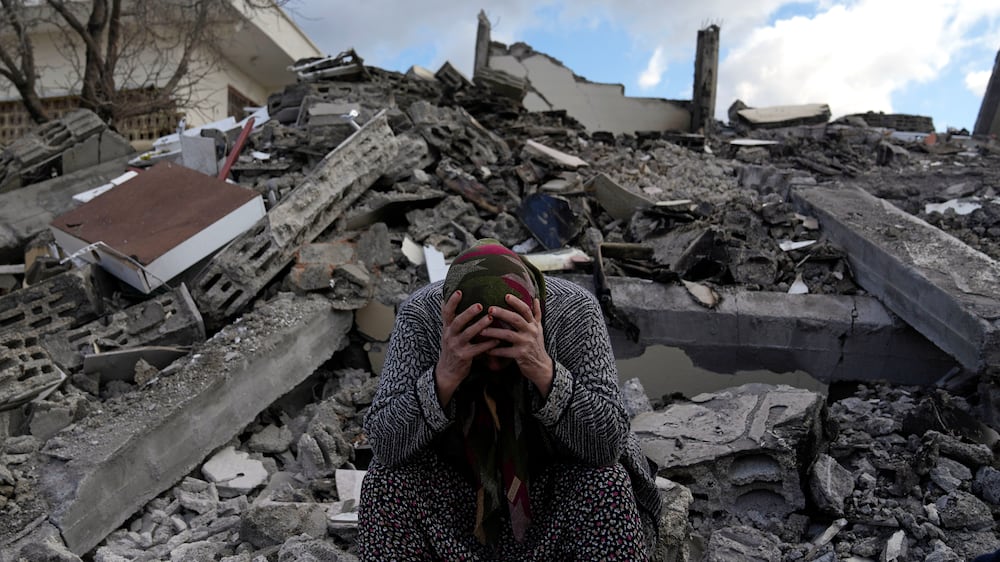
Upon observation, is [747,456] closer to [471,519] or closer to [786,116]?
[471,519]

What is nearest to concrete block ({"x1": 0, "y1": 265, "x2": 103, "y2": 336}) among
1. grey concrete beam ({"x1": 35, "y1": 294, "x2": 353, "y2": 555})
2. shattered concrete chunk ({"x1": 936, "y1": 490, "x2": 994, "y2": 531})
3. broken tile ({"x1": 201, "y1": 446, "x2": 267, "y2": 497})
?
grey concrete beam ({"x1": 35, "y1": 294, "x2": 353, "y2": 555})

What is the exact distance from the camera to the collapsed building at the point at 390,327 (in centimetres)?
290

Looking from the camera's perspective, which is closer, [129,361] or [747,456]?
[747,456]

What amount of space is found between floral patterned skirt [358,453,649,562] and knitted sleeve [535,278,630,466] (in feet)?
0.32

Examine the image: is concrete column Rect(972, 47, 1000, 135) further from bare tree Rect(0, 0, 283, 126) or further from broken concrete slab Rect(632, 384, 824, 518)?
bare tree Rect(0, 0, 283, 126)

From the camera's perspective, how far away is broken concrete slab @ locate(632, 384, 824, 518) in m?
2.96

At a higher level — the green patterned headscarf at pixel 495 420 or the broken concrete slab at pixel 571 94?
the broken concrete slab at pixel 571 94

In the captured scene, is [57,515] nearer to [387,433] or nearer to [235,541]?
[235,541]

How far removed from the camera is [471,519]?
2.04 meters

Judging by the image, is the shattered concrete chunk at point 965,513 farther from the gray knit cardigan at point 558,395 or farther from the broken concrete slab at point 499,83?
the broken concrete slab at point 499,83

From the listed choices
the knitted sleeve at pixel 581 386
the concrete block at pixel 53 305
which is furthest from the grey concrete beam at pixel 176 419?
the knitted sleeve at pixel 581 386

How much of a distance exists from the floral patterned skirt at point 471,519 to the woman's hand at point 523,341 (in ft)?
1.04

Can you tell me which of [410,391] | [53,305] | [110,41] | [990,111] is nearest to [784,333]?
[410,391]

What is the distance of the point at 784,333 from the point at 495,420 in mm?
2974
